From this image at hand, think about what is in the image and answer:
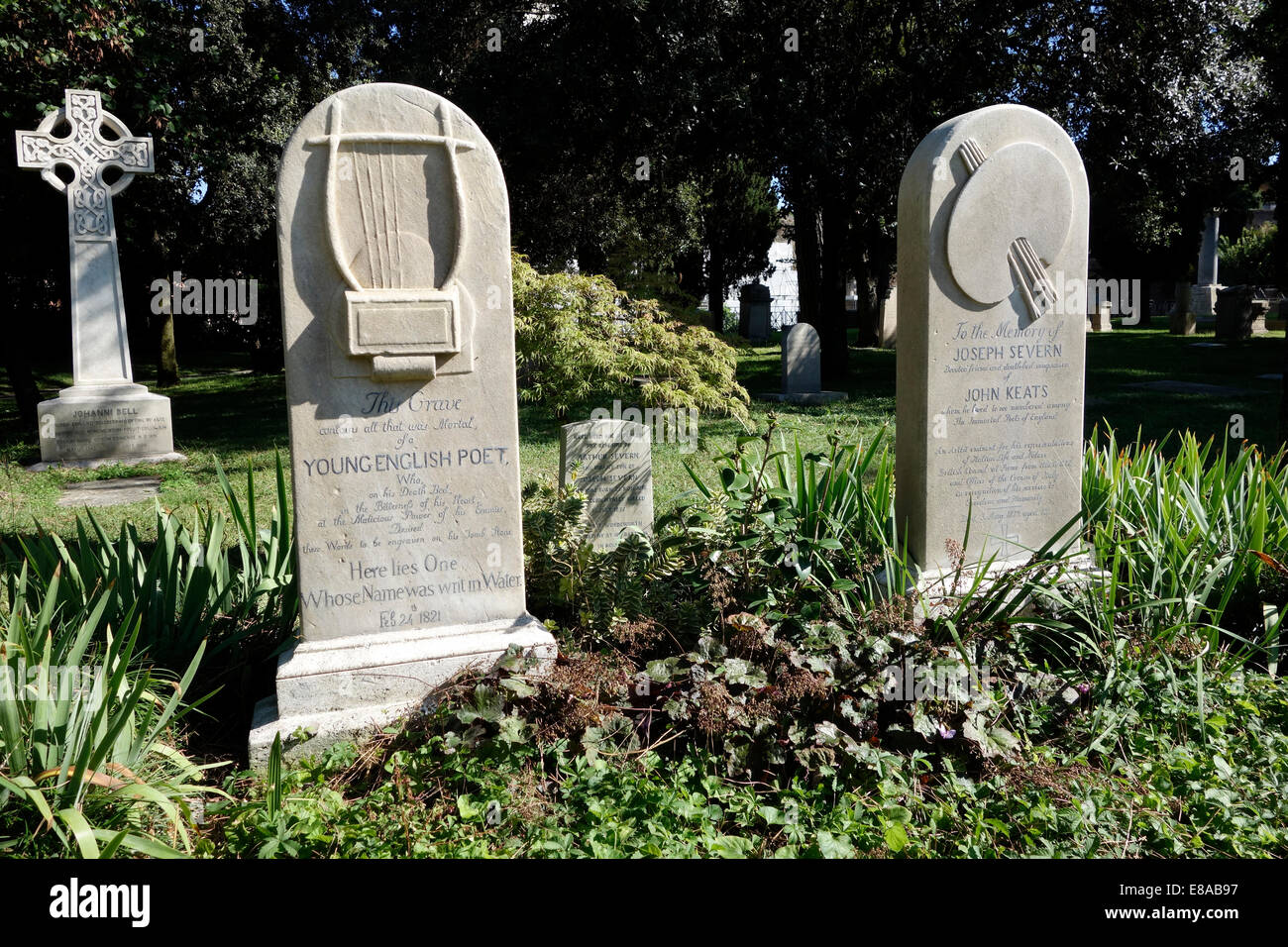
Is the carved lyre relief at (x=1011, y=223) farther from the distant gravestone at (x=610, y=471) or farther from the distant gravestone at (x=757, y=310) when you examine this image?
the distant gravestone at (x=757, y=310)

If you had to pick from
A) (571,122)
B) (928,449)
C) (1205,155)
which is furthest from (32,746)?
(1205,155)

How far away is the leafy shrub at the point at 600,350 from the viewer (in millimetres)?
7809

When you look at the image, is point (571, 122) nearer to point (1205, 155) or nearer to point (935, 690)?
point (1205, 155)

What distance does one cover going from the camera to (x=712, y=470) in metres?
8.66

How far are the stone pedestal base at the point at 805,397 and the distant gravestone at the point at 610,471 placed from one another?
23.4 feet

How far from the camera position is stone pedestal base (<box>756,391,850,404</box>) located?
13.1 metres

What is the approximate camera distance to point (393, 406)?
12.3 feet

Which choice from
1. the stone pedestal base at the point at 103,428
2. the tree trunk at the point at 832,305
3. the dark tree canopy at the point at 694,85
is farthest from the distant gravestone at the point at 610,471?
the tree trunk at the point at 832,305

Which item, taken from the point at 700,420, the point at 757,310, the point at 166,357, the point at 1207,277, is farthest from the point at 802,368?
the point at 1207,277

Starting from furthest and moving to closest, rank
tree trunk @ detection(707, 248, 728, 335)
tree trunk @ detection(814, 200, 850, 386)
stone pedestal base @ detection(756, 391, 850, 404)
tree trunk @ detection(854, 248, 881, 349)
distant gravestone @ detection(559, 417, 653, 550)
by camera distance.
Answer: tree trunk @ detection(707, 248, 728, 335) → tree trunk @ detection(854, 248, 881, 349) → tree trunk @ detection(814, 200, 850, 386) → stone pedestal base @ detection(756, 391, 850, 404) → distant gravestone @ detection(559, 417, 653, 550)

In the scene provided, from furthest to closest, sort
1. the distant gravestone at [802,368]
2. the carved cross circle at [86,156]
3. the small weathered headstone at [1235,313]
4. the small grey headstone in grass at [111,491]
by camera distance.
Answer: the small weathered headstone at [1235,313] < the distant gravestone at [802,368] < the carved cross circle at [86,156] < the small grey headstone in grass at [111,491]

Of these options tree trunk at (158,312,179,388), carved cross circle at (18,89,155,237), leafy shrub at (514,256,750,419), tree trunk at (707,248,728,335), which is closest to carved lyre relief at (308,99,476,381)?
leafy shrub at (514,256,750,419)

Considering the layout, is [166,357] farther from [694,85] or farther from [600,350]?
[600,350]

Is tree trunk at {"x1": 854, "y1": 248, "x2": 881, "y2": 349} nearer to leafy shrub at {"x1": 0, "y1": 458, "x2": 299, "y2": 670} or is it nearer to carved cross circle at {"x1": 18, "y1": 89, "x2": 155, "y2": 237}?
carved cross circle at {"x1": 18, "y1": 89, "x2": 155, "y2": 237}
